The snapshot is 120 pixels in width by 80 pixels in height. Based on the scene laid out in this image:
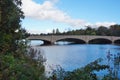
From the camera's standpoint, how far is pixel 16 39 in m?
19.5

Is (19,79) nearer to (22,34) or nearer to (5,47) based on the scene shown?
(5,47)

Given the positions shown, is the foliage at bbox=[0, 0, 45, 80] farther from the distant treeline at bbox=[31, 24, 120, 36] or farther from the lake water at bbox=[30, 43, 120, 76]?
the distant treeline at bbox=[31, 24, 120, 36]

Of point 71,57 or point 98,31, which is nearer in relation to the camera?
point 71,57

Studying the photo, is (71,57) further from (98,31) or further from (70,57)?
(98,31)

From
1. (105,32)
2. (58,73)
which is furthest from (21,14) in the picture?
(105,32)

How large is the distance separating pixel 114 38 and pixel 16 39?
314 ft

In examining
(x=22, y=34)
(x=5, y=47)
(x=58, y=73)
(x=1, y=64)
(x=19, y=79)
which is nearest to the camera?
(x=19, y=79)

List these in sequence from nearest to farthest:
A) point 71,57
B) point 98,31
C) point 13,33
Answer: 1. point 13,33
2. point 71,57
3. point 98,31

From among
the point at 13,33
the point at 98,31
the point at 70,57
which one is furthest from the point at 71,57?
the point at 98,31

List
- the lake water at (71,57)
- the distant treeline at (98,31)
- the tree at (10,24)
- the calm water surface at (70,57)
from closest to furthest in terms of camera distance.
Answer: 1. the tree at (10,24)
2. the lake water at (71,57)
3. the calm water surface at (70,57)
4. the distant treeline at (98,31)

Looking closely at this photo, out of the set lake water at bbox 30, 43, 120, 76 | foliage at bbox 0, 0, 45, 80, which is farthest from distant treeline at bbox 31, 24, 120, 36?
foliage at bbox 0, 0, 45, 80

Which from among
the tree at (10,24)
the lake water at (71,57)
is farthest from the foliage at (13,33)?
the lake water at (71,57)

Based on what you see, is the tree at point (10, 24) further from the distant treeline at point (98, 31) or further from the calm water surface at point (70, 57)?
the distant treeline at point (98, 31)

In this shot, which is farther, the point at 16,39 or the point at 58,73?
the point at 16,39
